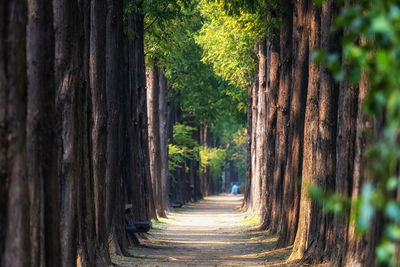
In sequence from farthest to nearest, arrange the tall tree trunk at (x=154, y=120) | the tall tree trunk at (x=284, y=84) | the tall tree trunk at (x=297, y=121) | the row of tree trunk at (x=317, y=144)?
the tall tree trunk at (x=154, y=120) → the tall tree trunk at (x=284, y=84) → the tall tree trunk at (x=297, y=121) → the row of tree trunk at (x=317, y=144)

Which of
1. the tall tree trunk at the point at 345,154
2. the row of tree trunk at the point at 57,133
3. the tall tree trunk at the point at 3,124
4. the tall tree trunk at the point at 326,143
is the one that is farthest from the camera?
the tall tree trunk at the point at 326,143

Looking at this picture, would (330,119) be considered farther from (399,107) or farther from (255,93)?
(255,93)

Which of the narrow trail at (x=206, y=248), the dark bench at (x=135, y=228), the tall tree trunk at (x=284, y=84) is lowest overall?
the narrow trail at (x=206, y=248)

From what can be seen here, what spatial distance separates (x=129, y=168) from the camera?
67.9 feet

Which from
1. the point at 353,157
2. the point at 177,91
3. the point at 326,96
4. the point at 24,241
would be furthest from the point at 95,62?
the point at 177,91

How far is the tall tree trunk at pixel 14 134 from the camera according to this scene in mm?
7395

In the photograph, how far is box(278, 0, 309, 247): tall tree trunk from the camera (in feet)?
56.1

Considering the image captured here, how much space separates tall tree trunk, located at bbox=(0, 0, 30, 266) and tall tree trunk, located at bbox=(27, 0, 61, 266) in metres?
0.81

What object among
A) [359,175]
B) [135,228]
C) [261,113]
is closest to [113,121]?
[135,228]

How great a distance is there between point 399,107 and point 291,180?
49.2 ft

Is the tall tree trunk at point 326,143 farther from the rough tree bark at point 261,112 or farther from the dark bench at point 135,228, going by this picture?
the rough tree bark at point 261,112

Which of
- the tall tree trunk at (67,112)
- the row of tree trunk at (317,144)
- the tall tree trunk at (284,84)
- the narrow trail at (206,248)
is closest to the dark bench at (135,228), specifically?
the narrow trail at (206,248)

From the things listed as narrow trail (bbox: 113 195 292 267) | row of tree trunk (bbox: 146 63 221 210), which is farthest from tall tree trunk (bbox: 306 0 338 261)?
row of tree trunk (bbox: 146 63 221 210)

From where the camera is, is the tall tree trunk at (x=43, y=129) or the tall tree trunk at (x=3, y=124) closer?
the tall tree trunk at (x=3, y=124)
